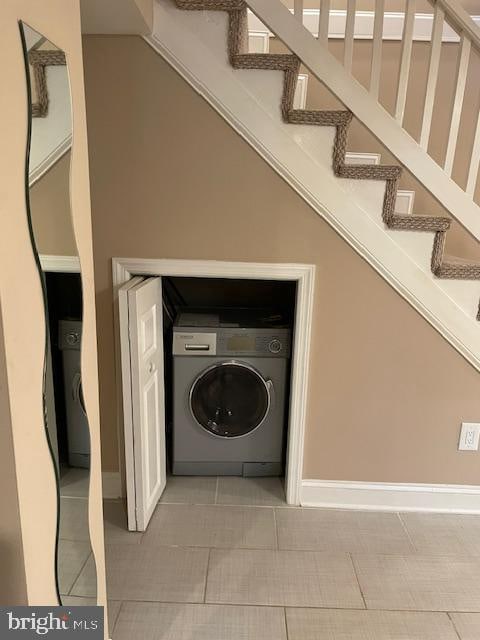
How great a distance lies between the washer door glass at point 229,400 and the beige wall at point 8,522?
162cm

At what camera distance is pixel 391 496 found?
254cm

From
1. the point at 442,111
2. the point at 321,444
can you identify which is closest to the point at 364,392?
the point at 321,444

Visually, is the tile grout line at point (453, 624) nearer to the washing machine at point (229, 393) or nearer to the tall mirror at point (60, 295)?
the washing machine at point (229, 393)

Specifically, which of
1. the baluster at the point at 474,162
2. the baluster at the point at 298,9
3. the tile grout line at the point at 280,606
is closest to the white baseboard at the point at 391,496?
the tile grout line at the point at 280,606

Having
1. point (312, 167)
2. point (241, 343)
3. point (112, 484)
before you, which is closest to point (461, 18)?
point (312, 167)

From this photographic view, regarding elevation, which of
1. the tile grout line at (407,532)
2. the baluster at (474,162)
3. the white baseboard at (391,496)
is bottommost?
the tile grout line at (407,532)

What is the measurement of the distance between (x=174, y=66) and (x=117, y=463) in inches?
72.3

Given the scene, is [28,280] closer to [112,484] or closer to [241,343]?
[241,343]

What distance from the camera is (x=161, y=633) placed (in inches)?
70.9

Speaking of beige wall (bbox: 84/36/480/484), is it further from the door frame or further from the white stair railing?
the white stair railing

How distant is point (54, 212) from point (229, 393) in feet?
5.69

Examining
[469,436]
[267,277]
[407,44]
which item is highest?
[407,44]

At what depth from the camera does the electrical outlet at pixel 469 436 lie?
2416 mm

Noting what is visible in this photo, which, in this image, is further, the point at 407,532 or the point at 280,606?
the point at 407,532
